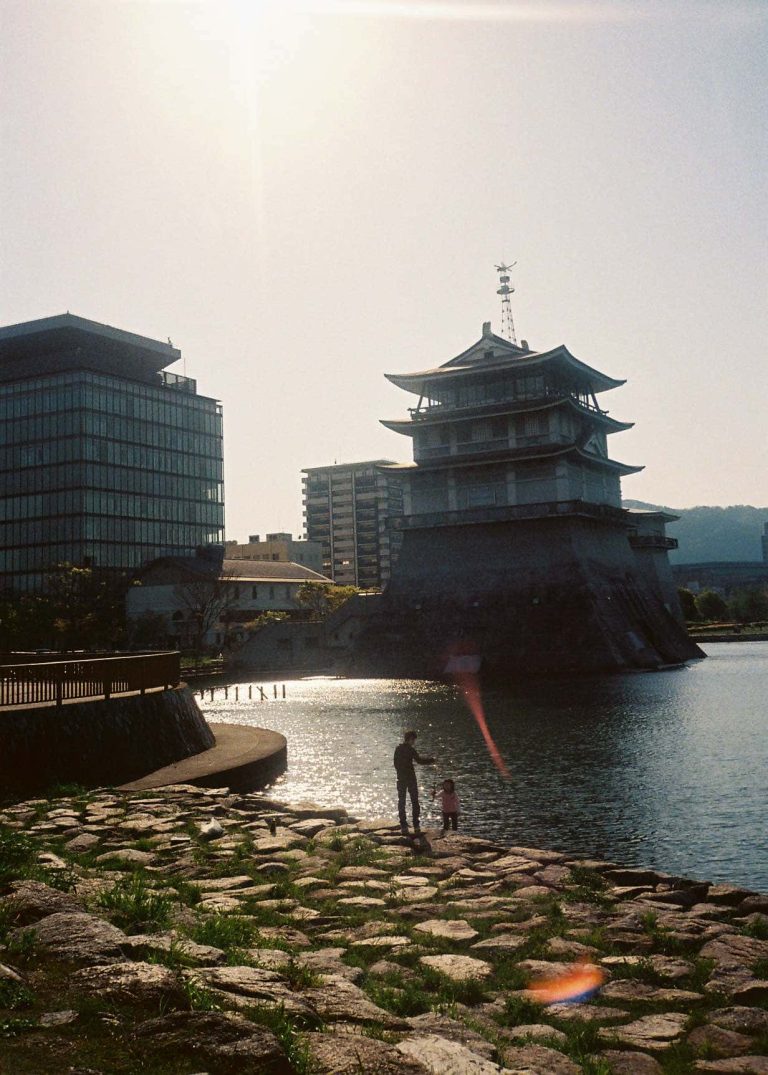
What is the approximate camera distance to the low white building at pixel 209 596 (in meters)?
98.8

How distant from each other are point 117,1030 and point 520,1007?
14.2ft

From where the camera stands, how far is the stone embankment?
251 inches

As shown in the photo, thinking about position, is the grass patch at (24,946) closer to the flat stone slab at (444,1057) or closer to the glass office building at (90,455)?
the flat stone slab at (444,1057)

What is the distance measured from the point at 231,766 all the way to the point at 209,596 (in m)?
76.7

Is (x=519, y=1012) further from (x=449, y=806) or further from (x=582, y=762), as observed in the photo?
(x=582, y=762)

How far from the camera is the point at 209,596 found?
99250 mm

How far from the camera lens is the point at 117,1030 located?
6273 millimetres

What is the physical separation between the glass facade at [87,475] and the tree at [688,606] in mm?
69039

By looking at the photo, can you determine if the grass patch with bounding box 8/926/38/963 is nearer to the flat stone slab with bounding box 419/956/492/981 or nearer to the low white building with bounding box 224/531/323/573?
the flat stone slab with bounding box 419/956/492/981

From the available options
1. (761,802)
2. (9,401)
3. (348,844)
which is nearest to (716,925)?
(348,844)

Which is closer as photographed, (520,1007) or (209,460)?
(520,1007)

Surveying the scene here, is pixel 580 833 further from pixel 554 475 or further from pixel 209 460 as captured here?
pixel 209 460

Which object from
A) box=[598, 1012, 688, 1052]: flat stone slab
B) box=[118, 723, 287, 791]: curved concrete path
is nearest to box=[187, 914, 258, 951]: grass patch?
box=[598, 1012, 688, 1052]: flat stone slab

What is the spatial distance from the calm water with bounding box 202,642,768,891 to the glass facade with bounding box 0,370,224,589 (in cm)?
6596
